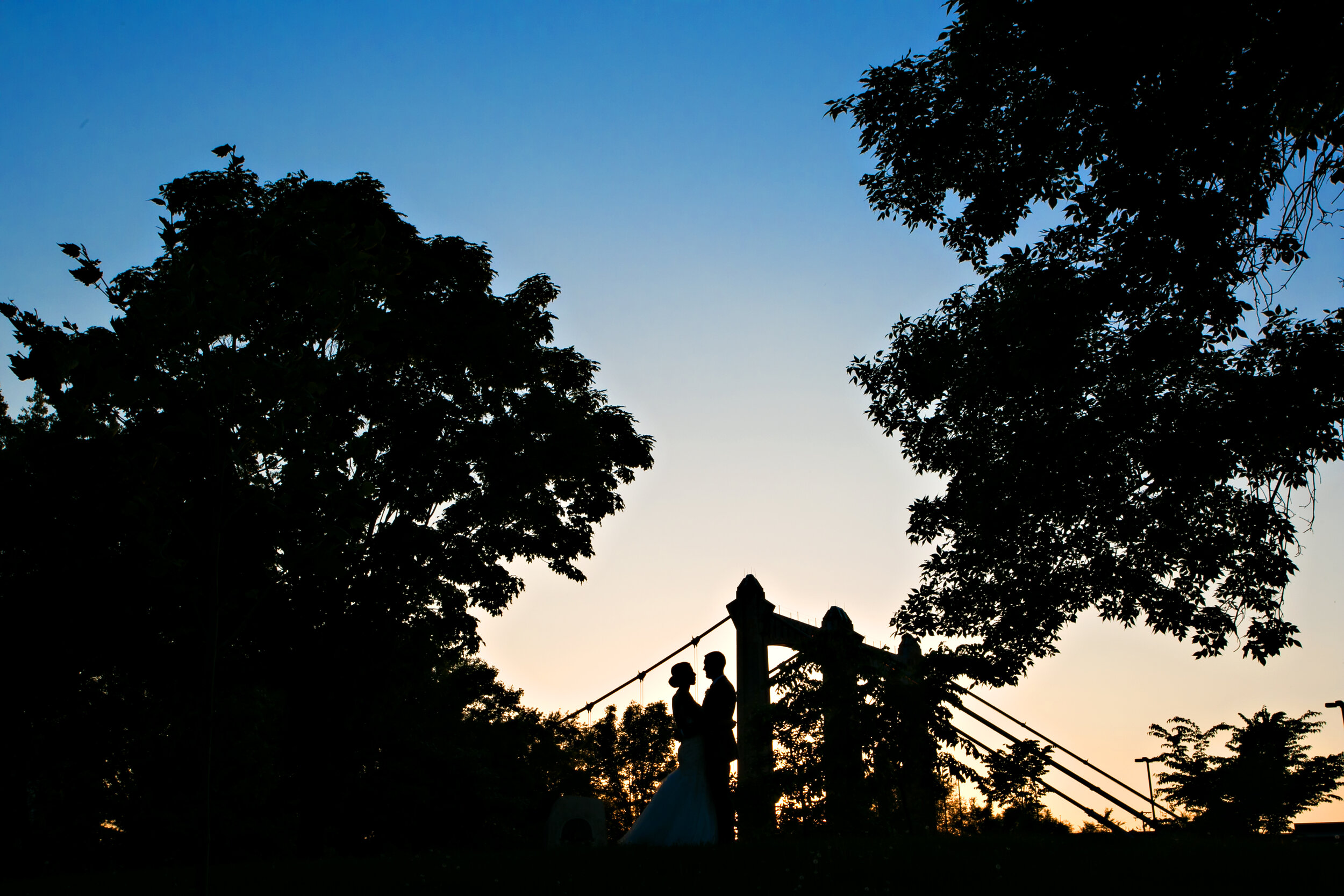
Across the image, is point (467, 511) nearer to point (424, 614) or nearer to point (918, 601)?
point (424, 614)

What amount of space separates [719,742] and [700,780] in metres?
0.49

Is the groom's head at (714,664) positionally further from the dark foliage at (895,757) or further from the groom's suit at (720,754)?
the dark foliage at (895,757)

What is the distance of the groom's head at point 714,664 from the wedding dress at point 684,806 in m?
0.42

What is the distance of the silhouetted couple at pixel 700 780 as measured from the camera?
418 inches

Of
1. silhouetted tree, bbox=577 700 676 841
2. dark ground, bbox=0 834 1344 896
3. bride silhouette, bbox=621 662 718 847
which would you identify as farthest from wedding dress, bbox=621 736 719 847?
silhouetted tree, bbox=577 700 676 841

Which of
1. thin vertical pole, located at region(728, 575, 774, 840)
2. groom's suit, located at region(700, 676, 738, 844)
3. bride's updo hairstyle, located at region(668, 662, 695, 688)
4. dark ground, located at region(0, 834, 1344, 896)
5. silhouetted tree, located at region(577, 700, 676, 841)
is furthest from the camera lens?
silhouetted tree, located at region(577, 700, 676, 841)

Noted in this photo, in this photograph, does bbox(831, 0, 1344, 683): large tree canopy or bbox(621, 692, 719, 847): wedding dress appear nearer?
bbox(831, 0, 1344, 683): large tree canopy

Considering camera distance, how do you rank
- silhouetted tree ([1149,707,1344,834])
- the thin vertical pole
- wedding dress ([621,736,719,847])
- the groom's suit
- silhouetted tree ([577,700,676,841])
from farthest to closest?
silhouetted tree ([577,700,676,841]), silhouetted tree ([1149,707,1344,834]), the thin vertical pole, the groom's suit, wedding dress ([621,736,719,847])

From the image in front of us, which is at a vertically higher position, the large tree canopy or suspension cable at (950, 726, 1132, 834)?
the large tree canopy

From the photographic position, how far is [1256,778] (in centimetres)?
2056

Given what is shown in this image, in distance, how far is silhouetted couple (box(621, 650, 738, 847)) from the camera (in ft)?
34.8

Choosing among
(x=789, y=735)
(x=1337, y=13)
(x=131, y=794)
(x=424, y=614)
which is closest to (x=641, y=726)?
(x=131, y=794)

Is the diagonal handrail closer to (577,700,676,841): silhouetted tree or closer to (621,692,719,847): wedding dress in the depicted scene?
(621,692,719,847): wedding dress

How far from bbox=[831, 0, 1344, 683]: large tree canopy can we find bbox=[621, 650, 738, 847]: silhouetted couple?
269 cm
